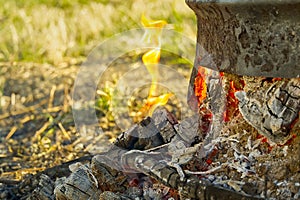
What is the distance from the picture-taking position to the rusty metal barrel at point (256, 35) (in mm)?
1870

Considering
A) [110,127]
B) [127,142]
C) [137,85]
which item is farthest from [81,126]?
[127,142]

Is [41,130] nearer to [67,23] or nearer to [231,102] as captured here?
[67,23]

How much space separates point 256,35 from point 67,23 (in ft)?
14.4

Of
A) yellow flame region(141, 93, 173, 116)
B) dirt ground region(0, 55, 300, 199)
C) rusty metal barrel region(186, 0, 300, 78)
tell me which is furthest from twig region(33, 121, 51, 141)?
rusty metal barrel region(186, 0, 300, 78)

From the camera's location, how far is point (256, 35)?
1.93 meters

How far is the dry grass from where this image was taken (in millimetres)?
5715

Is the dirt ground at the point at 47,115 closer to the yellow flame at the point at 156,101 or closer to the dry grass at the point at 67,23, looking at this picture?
the dry grass at the point at 67,23

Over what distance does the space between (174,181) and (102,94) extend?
7.58ft

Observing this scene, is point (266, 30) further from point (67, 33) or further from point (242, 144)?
point (67, 33)

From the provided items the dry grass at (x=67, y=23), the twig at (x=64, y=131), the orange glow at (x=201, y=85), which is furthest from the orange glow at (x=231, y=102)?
the dry grass at (x=67, y=23)

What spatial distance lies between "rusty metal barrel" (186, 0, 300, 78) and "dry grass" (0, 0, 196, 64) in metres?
3.50

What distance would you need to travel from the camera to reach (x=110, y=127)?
166 inches

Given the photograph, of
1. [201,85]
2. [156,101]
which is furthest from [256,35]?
[156,101]

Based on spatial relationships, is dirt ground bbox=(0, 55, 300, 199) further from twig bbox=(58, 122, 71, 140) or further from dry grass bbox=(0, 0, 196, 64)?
dry grass bbox=(0, 0, 196, 64)
